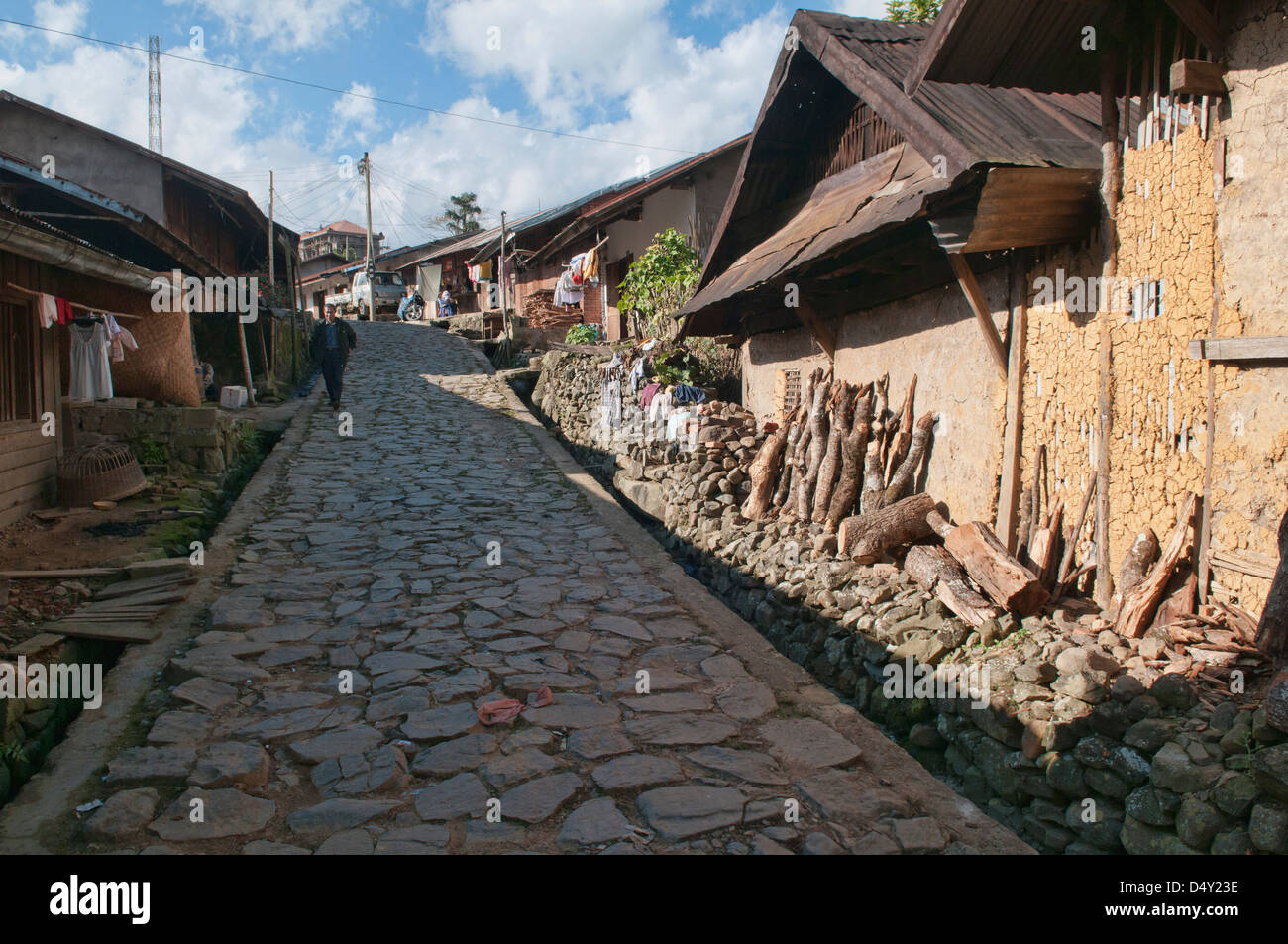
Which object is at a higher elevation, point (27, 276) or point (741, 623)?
point (27, 276)

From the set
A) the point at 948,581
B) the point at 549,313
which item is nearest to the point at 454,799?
the point at 948,581

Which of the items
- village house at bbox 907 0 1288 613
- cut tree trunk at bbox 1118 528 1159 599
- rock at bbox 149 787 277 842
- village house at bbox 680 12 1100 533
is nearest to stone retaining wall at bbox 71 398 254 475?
village house at bbox 680 12 1100 533

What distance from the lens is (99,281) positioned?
10570 millimetres

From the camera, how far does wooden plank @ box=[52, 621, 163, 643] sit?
18.1ft

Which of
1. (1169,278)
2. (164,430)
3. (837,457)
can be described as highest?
(1169,278)

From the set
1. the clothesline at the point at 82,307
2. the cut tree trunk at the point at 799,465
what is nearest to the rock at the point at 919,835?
the cut tree trunk at the point at 799,465

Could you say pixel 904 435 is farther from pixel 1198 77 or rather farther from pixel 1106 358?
pixel 1198 77

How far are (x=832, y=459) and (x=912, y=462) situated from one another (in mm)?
1123

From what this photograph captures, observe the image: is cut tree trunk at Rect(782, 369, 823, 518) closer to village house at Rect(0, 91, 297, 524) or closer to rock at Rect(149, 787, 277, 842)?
rock at Rect(149, 787, 277, 842)

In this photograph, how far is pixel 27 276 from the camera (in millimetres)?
8656

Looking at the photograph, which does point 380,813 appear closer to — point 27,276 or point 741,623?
point 741,623

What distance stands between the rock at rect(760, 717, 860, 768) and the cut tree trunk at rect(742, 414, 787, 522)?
15.3ft
